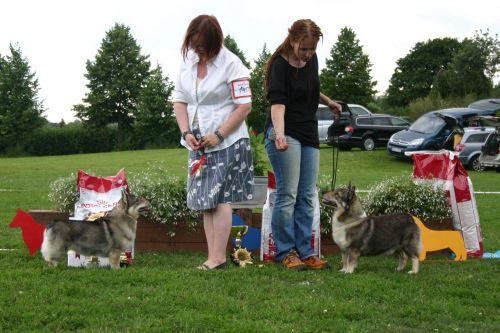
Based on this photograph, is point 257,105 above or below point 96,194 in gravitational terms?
above

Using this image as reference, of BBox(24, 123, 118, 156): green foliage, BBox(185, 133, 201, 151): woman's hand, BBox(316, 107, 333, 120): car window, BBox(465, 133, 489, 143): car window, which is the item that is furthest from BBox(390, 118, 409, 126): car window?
BBox(24, 123, 118, 156): green foliage

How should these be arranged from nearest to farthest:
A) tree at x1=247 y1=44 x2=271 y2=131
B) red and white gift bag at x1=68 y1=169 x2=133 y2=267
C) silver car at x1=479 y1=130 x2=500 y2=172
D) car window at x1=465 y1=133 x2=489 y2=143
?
1. red and white gift bag at x1=68 y1=169 x2=133 y2=267
2. silver car at x1=479 y1=130 x2=500 y2=172
3. car window at x1=465 y1=133 x2=489 y2=143
4. tree at x1=247 y1=44 x2=271 y2=131

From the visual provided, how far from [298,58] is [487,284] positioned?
224 centimetres

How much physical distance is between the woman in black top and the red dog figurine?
2.12 metres

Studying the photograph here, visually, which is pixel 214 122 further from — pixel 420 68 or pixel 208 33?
pixel 420 68

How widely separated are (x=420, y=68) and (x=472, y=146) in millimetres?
42955

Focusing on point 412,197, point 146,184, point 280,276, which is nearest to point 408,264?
point 412,197

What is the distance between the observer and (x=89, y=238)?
509cm

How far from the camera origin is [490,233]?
731cm

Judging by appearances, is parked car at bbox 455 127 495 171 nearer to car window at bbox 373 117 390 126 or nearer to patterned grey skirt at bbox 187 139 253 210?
car window at bbox 373 117 390 126

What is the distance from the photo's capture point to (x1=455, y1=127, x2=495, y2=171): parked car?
62.9 feet

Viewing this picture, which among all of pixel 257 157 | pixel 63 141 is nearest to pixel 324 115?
pixel 257 157

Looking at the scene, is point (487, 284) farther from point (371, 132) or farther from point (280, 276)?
point (371, 132)

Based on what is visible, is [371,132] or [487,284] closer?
[487,284]
